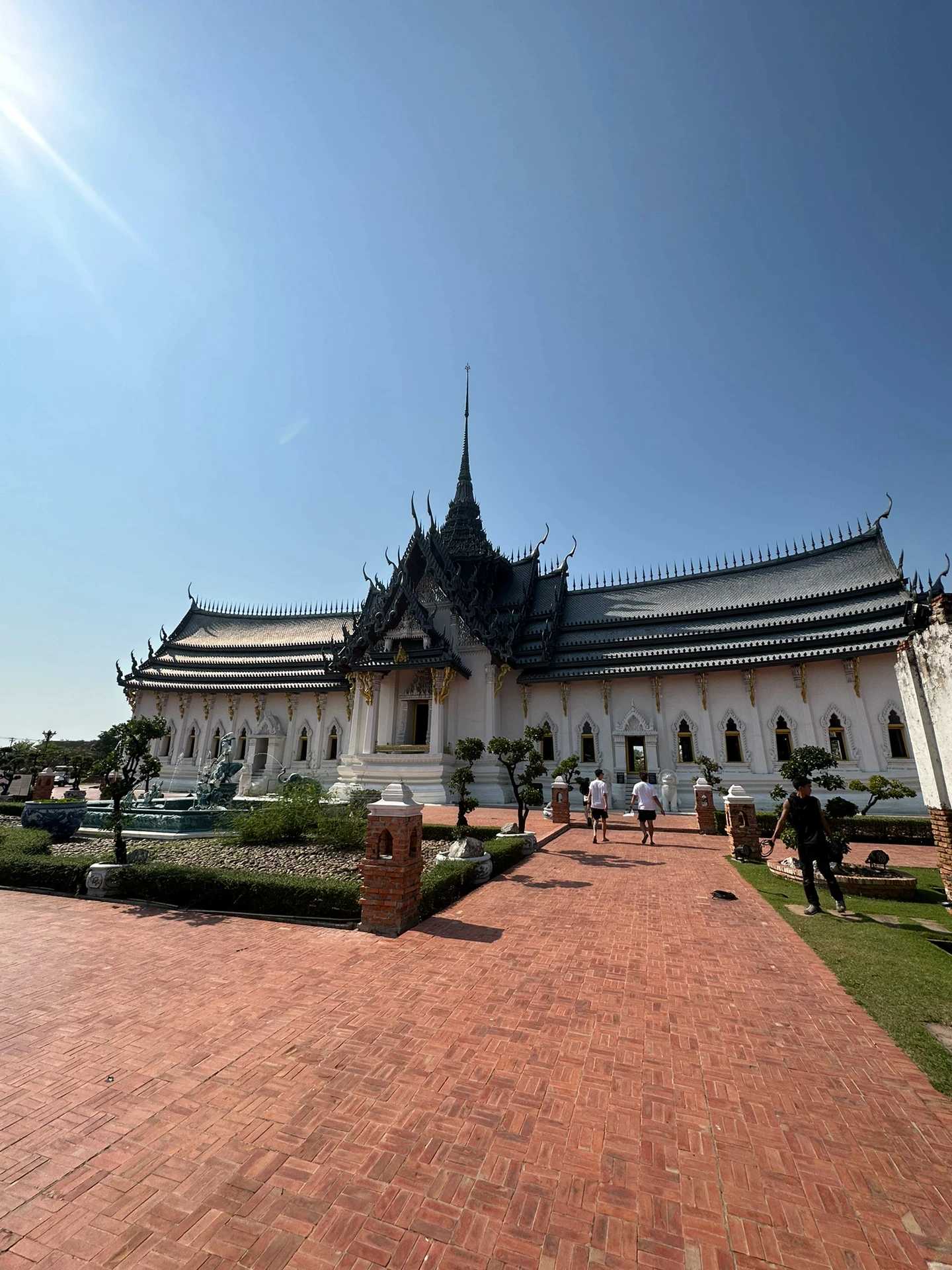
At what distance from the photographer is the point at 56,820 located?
13.2m

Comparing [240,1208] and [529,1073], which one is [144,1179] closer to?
[240,1208]

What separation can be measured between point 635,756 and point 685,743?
1939mm

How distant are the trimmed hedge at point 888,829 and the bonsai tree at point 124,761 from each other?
14077 mm

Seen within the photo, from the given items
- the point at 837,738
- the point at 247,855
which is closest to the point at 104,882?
the point at 247,855

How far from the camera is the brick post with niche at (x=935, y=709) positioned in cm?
671

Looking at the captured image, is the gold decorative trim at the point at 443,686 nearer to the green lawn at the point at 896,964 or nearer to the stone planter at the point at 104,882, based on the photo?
the stone planter at the point at 104,882

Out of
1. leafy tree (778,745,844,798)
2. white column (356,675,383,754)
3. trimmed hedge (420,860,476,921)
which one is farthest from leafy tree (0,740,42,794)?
leafy tree (778,745,844,798)

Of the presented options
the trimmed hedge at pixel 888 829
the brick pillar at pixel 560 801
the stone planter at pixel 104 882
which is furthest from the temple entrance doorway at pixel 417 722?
the stone planter at pixel 104 882

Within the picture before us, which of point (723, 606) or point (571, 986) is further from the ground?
point (723, 606)

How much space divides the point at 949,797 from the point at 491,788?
15772 mm

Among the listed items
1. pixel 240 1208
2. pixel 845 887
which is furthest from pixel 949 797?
pixel 240 1208

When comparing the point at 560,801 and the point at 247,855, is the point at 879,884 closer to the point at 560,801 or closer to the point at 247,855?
the point at 560,801

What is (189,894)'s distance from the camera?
7.49 meters

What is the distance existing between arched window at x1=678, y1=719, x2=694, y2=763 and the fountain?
15480mm
